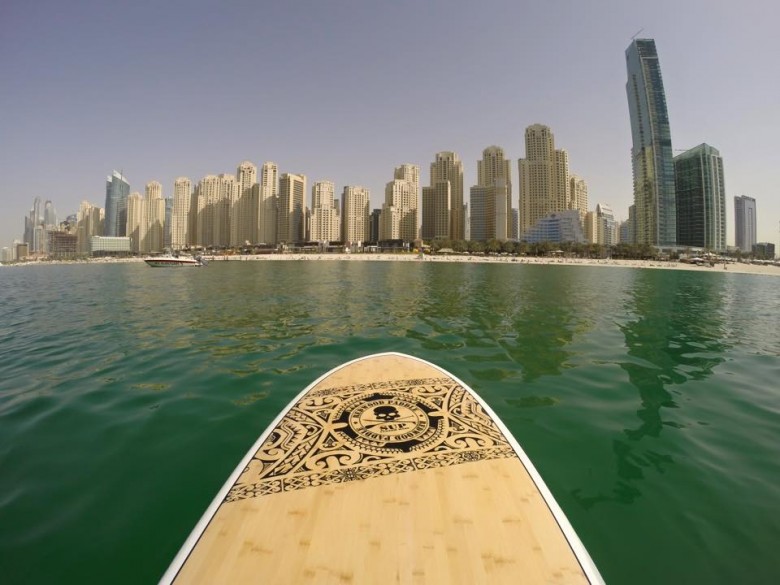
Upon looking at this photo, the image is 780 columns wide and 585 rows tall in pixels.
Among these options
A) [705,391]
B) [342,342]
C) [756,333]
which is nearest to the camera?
[705,391]

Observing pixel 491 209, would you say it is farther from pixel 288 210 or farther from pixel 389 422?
pixel 389 422

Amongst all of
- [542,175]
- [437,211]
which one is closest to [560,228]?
[542,175]

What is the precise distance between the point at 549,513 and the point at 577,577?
0.71 meters

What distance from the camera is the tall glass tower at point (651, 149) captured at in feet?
484

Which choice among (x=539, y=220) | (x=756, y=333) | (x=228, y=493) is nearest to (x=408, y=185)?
(x=539, y=220)

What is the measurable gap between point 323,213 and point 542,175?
410ft

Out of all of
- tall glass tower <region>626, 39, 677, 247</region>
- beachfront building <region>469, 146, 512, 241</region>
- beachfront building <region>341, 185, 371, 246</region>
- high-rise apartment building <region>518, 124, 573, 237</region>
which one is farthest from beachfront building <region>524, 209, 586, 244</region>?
beachfront building <region>341, 185, 371, 246</region>

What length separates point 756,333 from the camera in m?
15.7

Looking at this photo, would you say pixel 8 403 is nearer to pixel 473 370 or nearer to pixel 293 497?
pixel 293 497

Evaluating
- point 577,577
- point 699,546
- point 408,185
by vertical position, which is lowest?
point 699,546

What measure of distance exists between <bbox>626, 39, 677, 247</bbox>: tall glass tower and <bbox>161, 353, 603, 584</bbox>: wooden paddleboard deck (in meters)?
186

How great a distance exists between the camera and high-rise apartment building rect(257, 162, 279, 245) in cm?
18062

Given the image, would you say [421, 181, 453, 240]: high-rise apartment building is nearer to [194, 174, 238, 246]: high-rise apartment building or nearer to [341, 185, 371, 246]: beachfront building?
[341, 185, 371, 246]: beachfront building

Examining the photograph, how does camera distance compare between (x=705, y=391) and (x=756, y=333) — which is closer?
(x=705, y=391)
